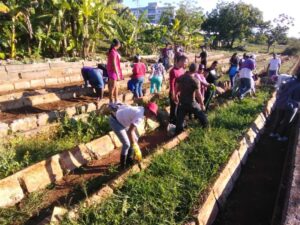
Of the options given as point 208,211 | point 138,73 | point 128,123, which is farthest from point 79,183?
point 138,73

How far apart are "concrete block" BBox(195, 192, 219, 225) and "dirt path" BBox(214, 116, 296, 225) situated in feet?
0.52

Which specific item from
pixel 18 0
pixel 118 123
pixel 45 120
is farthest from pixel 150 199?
pixel 18 0

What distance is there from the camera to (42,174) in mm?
5156

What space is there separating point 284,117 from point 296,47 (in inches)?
1697

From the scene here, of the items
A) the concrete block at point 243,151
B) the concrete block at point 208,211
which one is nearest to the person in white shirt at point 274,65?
the concrete block at point 243,151

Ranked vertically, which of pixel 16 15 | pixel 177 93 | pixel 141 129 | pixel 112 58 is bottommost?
pixel 141 129

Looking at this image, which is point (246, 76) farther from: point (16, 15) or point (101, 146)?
point (16, 15)

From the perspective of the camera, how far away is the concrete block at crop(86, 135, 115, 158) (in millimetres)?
6230

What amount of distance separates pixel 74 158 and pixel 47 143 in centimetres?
85

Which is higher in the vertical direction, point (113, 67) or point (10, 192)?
point (113, 67)

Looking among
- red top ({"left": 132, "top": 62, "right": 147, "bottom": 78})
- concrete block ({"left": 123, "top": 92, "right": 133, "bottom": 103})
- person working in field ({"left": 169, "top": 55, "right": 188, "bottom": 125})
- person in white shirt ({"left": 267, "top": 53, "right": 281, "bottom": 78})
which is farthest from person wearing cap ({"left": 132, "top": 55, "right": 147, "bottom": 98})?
person in white shirt ({"left": 267, "top": 53, "right": 281, "bottom": 78})

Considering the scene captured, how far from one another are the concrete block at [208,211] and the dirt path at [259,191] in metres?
0.16

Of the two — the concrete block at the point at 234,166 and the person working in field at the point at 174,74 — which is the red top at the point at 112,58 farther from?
the concrete block at the point at 234,166

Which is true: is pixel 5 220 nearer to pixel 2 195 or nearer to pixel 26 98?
pixel 2 195
